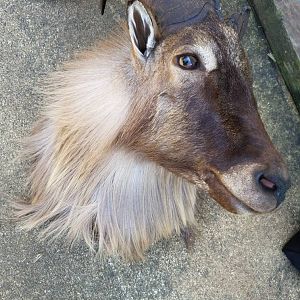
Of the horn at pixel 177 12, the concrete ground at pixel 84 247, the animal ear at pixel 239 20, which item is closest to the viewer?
the horn at pixel 177 12

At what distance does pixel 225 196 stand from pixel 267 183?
0.15 metres

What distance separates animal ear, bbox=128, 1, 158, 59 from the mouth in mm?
491

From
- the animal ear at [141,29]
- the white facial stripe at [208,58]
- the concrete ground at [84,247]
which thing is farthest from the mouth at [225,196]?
the concrete ground at [84,247]

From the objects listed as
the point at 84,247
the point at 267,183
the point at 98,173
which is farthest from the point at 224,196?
the point at 84,247

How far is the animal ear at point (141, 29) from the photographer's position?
1.83 m

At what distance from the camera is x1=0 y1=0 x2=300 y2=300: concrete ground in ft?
8.50

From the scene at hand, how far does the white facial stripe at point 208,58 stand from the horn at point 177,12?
0.12 m

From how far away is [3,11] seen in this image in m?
2.79

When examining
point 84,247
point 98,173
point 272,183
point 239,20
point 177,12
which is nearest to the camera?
point 272,183

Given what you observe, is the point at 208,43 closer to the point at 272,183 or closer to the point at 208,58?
the point at 208,58

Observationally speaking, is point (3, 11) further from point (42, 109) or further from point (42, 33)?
point (42, 109)

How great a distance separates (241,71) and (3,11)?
56.2 inches

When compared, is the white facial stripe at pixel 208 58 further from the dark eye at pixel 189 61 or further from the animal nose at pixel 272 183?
the animal nose at pixel 272 183

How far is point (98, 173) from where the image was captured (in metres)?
2.32
